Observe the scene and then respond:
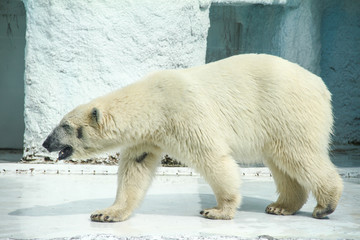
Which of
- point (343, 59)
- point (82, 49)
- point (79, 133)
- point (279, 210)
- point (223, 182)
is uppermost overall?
point (82, 49)

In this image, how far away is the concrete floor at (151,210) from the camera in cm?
386

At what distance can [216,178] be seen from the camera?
427cm

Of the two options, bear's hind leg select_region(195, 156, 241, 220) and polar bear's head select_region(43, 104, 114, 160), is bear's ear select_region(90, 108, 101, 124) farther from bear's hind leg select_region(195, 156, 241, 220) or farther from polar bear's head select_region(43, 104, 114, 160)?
bear's hind leg select_region(195, 156, 241, 220)

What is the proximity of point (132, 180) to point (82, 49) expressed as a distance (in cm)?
377

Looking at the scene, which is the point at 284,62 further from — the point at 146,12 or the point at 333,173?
the point at 146,12

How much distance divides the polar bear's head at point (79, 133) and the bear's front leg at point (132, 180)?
0.86 feet

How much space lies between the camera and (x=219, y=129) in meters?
4.44

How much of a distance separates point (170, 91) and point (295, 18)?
5.20 meters

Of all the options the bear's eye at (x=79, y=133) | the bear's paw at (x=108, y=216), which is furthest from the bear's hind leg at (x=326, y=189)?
the bear's eye at (x=79, y=133)

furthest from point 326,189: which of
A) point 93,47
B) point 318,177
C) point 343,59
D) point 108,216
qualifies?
point 343,59

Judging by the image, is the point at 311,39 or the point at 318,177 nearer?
the point at 318,177

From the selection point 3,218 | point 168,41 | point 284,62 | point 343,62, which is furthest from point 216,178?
point 343,62

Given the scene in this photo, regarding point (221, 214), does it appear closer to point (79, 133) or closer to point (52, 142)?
point (79, 133)

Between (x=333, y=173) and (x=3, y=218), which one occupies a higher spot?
(x=333, y=173)
